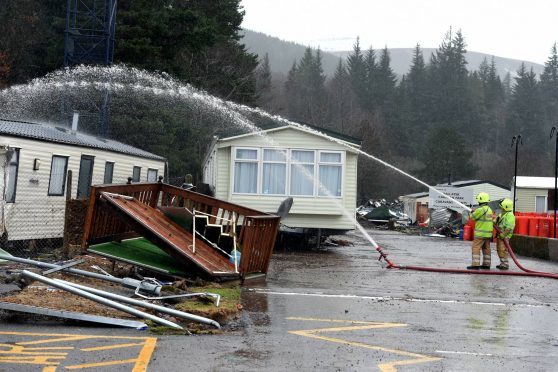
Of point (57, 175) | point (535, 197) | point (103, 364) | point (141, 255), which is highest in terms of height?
point (535, 197)

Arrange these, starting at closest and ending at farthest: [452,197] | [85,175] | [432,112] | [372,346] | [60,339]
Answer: [60,339]
[372,346]
[85,175]
[452,197]
[432,112]

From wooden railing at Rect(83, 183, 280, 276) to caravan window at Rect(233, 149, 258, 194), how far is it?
808 cm

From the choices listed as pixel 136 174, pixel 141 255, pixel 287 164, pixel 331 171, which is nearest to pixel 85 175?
pixel 136 174

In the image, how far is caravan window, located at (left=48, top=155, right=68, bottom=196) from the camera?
19.9 metres

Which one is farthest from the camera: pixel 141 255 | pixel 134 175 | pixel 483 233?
pixel 134 175

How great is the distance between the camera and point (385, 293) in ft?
42.4

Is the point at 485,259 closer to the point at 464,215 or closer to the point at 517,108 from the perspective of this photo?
the point at 464,215

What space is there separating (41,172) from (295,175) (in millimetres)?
7840

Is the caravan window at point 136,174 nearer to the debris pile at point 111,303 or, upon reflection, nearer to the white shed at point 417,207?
the debris pile at point 111,303

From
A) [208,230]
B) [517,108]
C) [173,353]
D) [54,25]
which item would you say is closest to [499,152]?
[517,108]

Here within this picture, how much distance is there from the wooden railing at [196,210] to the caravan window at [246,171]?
808 centimetres

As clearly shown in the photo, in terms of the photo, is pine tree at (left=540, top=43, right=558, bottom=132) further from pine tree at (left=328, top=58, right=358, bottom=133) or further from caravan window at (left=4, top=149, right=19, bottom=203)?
caravan window at (left=4, top=149, right=19, bottom=203)

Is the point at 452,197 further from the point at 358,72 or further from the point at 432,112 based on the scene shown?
the point at 358,72

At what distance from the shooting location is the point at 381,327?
9305mm
